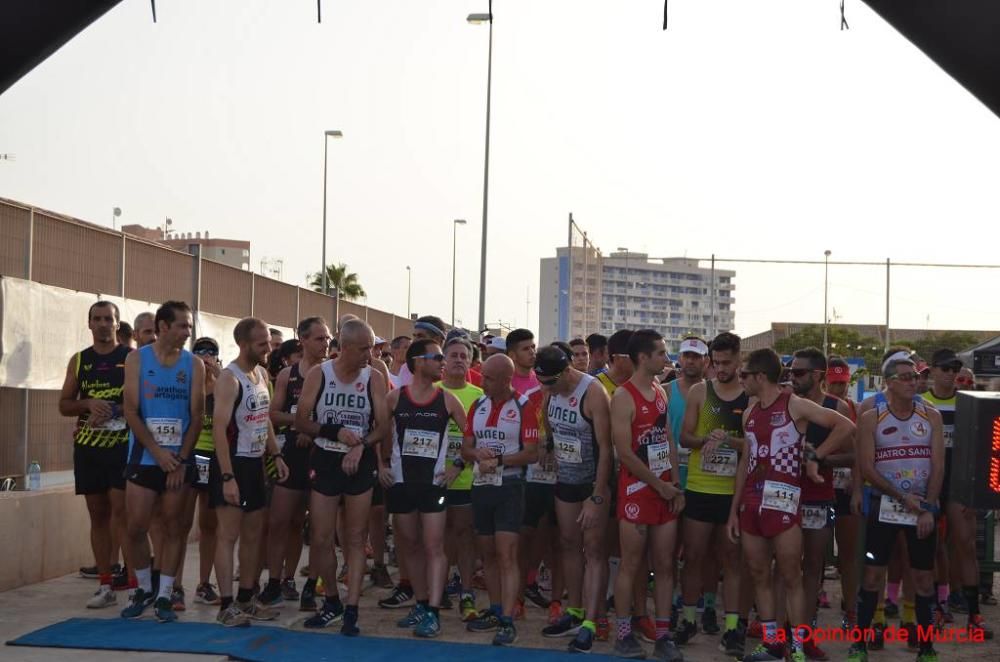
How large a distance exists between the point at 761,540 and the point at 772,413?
81 cm

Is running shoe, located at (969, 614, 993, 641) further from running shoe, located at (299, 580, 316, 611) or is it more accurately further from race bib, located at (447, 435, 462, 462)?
running shoe, located at (299, 580, 316, 611)

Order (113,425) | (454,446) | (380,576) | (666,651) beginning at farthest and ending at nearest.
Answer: (380,576), (454,446), (113,425), (666,651)

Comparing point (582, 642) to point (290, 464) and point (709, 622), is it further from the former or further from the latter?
point (290, 464)

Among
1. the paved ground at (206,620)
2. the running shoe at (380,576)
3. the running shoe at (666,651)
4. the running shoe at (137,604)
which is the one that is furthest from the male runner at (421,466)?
the running shoe at (137,604)

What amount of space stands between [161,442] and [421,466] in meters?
1.87

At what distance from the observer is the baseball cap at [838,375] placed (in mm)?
9961

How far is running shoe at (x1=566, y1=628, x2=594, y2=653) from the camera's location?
8.12m

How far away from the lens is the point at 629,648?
803 centimetres

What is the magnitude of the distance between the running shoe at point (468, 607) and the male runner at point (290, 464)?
1145mm

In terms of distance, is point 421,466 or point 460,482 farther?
point 460,482

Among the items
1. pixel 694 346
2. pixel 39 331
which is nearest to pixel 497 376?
pixel 694 346

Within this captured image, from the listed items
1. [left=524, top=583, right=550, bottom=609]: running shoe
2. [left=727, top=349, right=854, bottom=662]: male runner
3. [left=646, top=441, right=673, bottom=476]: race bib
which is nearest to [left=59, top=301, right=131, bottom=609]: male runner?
[left=524, top=583, right=550, bottom=609]: running shoe

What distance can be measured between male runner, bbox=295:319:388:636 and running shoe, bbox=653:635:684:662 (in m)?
2.11

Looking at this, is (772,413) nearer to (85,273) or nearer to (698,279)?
(85,273)
